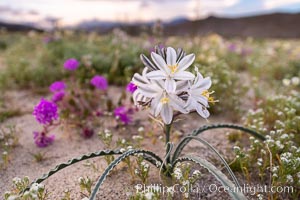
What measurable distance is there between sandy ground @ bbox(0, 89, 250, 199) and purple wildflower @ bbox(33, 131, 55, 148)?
5 cm

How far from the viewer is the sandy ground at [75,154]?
2.55 meters

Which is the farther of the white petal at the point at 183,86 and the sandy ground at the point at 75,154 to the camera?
the sandy ground at the point at 75,154

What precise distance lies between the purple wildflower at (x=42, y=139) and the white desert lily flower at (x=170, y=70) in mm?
1738

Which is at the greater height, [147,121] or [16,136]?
[147,121]

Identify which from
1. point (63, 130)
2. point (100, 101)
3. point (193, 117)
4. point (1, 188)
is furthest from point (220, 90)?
point (1, 188)

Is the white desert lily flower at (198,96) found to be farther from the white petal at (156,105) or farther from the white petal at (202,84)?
the white petal at (156,105)

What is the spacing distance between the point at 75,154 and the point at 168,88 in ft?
4.88

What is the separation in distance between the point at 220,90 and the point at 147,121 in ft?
3.51

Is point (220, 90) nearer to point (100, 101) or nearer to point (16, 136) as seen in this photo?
A: point (100, 101)

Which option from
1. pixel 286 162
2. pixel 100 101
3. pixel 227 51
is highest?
pixel 227 51

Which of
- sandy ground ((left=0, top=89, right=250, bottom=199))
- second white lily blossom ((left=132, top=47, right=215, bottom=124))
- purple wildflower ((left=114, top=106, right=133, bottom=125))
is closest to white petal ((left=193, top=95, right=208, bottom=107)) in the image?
second white lily blossom ((left=132, top=47, right=215, bottom=124))

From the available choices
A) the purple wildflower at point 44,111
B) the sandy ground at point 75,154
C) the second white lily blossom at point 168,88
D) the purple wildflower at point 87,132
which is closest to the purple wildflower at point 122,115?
the sandy ground at point 75,154

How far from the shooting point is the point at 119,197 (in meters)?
2.41

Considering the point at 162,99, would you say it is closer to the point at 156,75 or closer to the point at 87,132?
the point at 156,75
